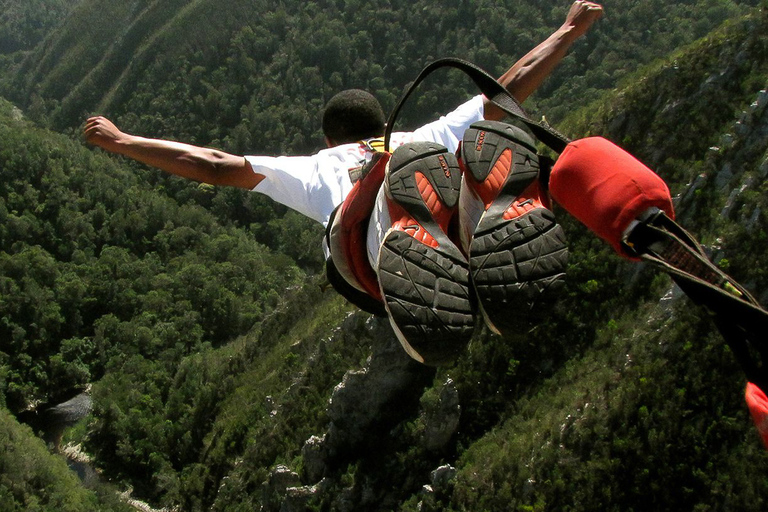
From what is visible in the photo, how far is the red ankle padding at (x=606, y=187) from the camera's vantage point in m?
2.36

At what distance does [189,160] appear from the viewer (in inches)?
165

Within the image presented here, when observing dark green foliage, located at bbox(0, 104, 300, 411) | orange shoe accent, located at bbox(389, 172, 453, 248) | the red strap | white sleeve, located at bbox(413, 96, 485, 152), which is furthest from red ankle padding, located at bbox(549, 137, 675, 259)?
dark green foliage, located at bbox(0, 104, 300, 411)

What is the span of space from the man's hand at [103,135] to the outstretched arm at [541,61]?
2.16 meters

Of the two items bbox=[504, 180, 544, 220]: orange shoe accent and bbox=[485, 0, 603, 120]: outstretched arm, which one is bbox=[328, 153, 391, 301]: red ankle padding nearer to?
bbox=[504, 180, 544, 220]: orange shoe accent

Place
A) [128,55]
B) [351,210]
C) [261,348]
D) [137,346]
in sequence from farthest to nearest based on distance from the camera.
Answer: [128,55]
[137,346]
[261,348]
[351,210]

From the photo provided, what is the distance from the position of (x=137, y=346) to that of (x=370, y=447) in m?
37.5

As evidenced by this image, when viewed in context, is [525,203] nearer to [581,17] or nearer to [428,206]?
[428,206]

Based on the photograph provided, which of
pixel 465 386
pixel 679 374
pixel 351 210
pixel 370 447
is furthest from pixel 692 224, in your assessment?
pixel 351 210

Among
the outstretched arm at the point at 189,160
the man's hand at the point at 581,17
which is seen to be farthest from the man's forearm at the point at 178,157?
the man's hand at the point at 581,17

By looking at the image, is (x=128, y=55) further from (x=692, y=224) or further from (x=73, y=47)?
(x=692, y=224)

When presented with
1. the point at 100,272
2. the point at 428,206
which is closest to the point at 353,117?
the point at 428,206

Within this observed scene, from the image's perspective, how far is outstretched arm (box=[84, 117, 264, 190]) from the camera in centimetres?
417

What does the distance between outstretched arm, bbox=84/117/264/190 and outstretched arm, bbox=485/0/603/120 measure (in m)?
1.58

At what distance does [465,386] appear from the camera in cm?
2139
